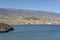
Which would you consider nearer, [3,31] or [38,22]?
[3,31]

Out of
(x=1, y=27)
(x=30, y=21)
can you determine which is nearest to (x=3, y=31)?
(x=1, y=27)

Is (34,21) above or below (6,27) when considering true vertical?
below

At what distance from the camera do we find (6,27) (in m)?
61.4

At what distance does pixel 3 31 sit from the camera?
5959 centimetres

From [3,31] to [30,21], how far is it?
10299 cm

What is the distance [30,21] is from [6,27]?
101 m

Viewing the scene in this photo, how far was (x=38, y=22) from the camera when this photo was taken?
164 meters

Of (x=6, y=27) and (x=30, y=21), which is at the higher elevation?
(x=6, y=27)

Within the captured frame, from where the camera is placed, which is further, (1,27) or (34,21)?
(34,21)

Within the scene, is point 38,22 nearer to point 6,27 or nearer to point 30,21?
point 30,21

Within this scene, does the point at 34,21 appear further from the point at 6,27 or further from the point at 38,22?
the point at 6,27

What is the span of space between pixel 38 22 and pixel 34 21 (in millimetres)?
3334

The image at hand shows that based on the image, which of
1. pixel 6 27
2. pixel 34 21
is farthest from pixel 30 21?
pixel 6 27

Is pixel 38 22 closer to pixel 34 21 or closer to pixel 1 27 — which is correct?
pixel 34 21
